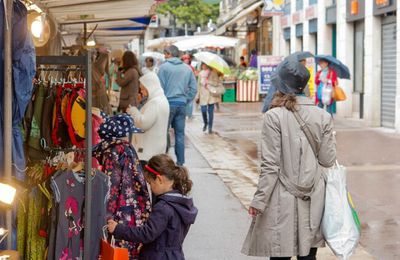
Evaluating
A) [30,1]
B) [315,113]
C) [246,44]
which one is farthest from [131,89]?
[246,44]

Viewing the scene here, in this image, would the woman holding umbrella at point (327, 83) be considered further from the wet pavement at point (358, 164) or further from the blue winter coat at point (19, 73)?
the blue winter coat at point (19, 73)

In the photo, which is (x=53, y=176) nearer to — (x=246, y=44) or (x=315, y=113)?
(x=315, y=113)

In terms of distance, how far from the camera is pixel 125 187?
5.33 meters

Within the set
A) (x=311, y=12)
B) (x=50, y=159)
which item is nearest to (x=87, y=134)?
(x=50, y=159)

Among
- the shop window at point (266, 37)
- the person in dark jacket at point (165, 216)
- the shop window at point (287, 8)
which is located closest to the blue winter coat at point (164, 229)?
the person in dark jacket at point (165, 216)

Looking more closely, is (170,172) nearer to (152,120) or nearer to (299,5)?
(152,120)

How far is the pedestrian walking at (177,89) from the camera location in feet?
40.9

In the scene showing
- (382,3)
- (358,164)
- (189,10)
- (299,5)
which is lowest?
(358,164)

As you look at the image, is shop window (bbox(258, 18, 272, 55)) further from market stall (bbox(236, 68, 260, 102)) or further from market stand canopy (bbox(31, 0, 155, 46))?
market stand canopy (bbox(31, 0, 155, 46))

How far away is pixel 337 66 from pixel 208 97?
11.8ft

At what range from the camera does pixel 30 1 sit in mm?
6410

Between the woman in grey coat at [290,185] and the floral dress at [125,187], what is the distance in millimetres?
716

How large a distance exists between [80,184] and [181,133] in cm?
763

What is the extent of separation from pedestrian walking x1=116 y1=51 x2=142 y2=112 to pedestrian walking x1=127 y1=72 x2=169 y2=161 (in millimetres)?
2098
